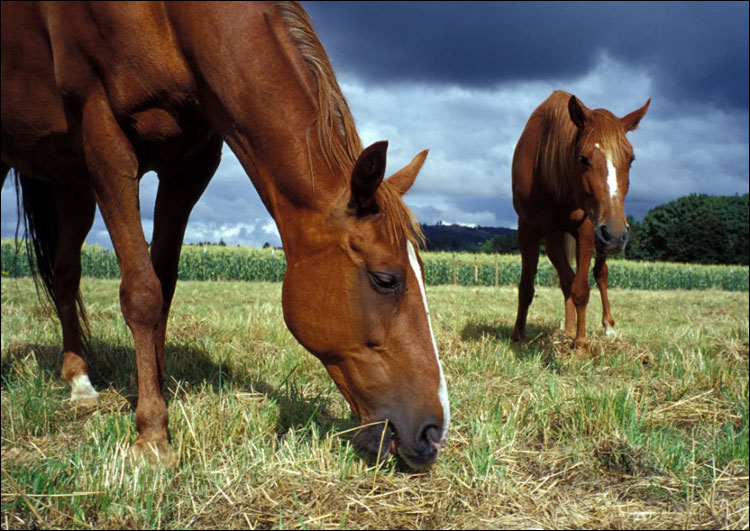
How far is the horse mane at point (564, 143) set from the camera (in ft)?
14.0

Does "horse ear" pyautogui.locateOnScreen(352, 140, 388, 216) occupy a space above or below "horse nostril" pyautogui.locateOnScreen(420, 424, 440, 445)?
above

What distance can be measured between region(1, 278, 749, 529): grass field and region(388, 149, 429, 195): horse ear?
1159mm

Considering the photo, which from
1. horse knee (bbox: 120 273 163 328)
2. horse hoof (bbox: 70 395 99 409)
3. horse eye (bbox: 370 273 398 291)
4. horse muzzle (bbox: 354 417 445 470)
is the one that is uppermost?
horse eye (bbox: 370 273 398 291)

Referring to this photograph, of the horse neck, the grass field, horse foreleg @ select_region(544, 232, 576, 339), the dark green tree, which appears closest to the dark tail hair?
the grass field

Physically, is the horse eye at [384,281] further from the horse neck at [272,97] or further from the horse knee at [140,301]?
the horse knee at [140,301]

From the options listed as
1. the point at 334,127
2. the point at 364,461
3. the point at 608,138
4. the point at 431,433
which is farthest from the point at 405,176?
the point at 608,138

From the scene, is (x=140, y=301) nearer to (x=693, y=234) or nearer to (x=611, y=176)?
(x=611, y=176)

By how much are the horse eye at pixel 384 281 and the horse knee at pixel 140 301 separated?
1.10 m

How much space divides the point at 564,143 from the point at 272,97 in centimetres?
336

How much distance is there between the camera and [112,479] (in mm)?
1909

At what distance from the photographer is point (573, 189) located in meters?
4.64

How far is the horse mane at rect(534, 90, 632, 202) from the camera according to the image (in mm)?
4270

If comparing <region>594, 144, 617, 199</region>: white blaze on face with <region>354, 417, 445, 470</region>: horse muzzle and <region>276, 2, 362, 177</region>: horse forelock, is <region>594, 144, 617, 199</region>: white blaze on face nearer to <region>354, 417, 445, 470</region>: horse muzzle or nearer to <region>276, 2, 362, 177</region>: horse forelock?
<region>276, 2, 362, 177</region>: horse forelock

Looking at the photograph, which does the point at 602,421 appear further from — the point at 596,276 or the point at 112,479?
the point at 596,276
